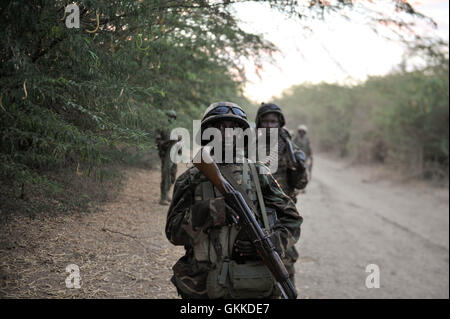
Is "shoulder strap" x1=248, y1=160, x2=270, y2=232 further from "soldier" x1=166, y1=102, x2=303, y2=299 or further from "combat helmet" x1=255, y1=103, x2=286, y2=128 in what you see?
"combat helmet" x1=255, y1=103, x2=286, y2=128

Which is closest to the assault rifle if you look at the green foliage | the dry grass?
the dry grass

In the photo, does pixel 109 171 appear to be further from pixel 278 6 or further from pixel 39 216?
pixel 278 6

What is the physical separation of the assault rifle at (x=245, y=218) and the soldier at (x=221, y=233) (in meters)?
0.06

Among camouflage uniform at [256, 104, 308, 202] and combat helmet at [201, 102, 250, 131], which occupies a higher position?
combat helmet at [201, 102, 250, 131]

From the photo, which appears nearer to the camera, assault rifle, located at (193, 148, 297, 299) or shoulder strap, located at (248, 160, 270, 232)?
assault rifle, located at (193, 148, 297, 299)

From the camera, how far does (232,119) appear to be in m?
2.06

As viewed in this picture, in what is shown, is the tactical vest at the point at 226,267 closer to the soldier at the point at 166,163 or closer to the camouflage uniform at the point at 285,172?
the camouflage uniform at the point at 285,172

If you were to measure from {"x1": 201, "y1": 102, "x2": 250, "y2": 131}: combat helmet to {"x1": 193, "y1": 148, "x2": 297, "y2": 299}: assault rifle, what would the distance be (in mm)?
225

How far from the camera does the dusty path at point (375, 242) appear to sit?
6.16 m

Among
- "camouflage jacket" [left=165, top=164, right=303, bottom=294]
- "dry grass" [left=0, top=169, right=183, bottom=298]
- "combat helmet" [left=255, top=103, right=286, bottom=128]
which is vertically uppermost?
"combat helmet" [left=255, top=103, right=286, bottom=128]

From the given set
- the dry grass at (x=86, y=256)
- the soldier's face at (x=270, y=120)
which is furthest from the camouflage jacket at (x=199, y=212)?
the soldier's face at (x=270, y=120)

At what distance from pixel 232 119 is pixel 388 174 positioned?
52.4 feet

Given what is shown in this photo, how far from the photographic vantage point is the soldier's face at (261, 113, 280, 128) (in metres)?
3.90
